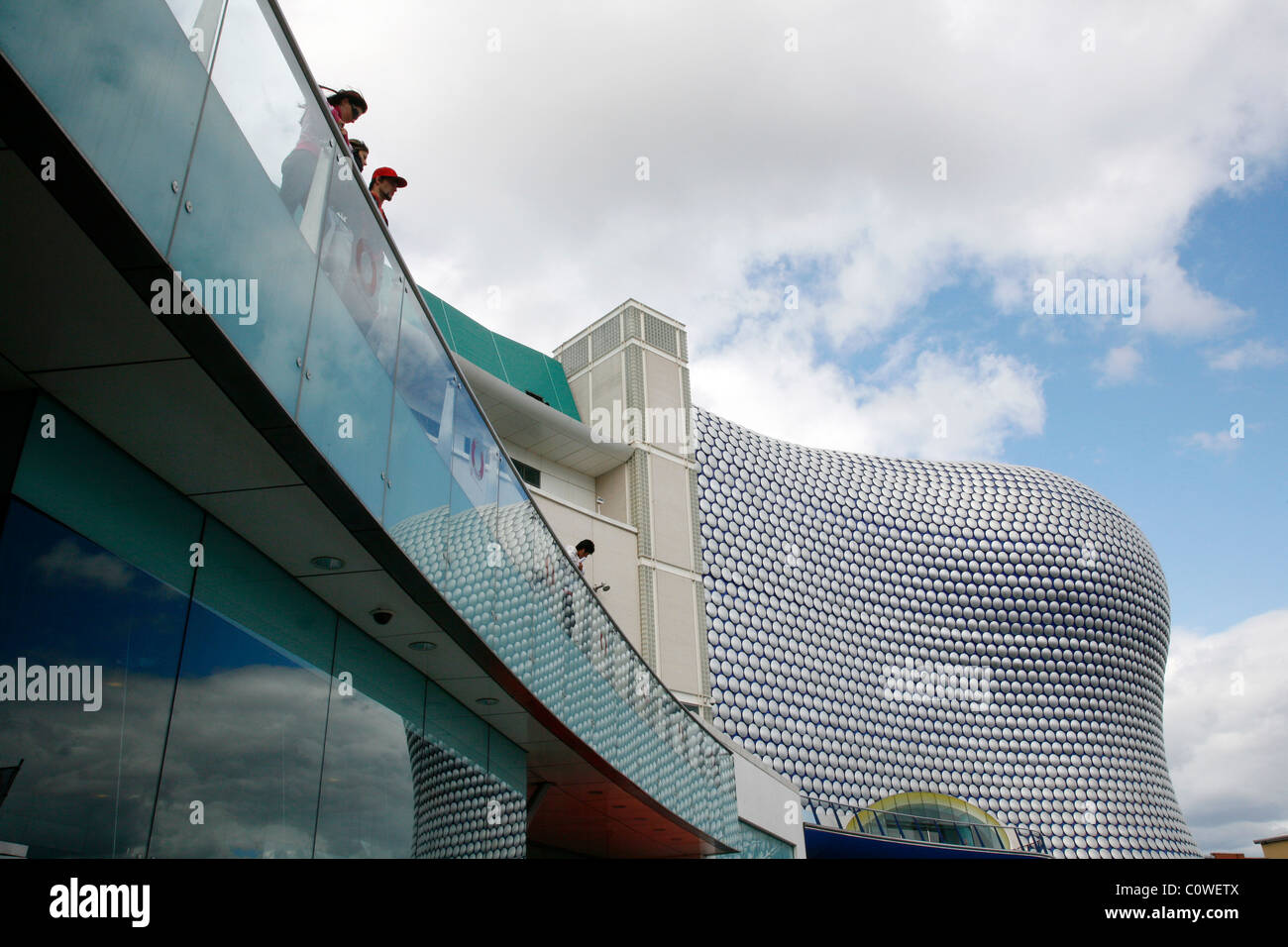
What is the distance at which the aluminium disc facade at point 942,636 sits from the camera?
25812mm

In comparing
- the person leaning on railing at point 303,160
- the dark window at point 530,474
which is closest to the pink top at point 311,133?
the person leaning on railing at point 303,160

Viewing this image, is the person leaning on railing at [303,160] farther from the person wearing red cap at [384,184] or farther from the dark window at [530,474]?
the dark window at [530,474]

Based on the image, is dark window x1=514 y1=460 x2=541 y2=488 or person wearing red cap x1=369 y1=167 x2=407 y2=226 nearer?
person wearing red cap x1=369 y1=167 x2=407 y2=226

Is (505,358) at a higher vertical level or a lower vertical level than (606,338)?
lower

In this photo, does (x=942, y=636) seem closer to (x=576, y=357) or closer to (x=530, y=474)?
(x=576, y=357)

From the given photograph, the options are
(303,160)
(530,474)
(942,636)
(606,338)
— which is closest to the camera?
(303,160)

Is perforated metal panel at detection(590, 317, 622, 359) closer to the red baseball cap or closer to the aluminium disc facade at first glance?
the aluminium disc facade

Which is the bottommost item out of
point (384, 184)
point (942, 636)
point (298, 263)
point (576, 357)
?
point (298, 263)

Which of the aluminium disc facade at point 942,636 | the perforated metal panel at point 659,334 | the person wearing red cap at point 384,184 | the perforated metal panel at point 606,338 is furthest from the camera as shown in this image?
the aluminium disc facade at point 942,636

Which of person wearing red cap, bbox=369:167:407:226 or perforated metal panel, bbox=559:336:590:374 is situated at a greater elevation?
perforated metal panel, bbox=559:336:590:374

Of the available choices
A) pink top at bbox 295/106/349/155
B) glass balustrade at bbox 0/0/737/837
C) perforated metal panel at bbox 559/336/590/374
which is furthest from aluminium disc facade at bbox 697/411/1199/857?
pink top at bbox 295/106/349/155

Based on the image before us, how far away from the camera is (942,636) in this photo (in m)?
33.5

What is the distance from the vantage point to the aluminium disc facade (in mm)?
25812

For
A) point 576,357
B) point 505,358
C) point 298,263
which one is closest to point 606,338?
point 576,357
